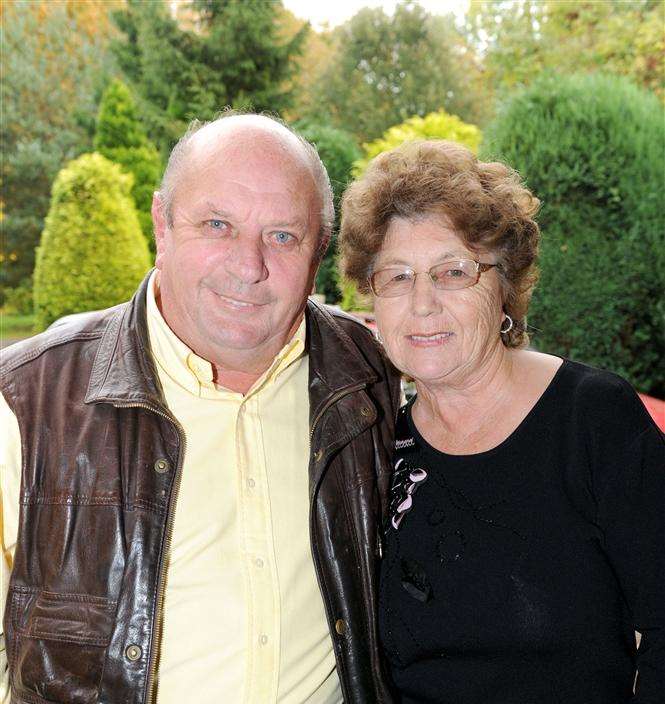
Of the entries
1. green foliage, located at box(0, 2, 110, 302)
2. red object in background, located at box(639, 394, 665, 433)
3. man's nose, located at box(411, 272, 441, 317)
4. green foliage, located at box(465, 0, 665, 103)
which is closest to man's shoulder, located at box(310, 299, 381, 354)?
man's nose, located at box(411, 272, 441, 317)

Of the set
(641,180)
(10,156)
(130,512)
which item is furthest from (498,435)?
(10,156)

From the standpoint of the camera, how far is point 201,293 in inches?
75.0

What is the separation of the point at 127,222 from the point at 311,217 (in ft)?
23.4

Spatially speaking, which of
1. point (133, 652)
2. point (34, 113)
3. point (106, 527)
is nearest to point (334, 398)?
point (106, 527)

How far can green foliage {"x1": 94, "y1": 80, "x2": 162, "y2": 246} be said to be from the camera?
37.8 ft

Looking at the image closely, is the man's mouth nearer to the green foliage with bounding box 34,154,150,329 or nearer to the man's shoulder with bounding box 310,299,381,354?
the man's shoulder with bounding box 310,299,381,354

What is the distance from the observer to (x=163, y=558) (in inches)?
67.6

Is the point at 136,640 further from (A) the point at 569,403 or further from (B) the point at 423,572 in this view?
(A) the point at 569,403

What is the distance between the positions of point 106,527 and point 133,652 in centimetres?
28

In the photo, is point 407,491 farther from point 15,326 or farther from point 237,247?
point 15,326

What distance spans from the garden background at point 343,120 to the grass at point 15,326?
40mm

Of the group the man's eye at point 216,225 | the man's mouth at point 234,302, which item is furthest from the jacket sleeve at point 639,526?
the man's eye at point 216,225

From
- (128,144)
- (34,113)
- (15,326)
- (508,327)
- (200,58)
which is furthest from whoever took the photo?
(200,58)

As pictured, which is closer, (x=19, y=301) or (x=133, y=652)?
(x=133, y=652)
